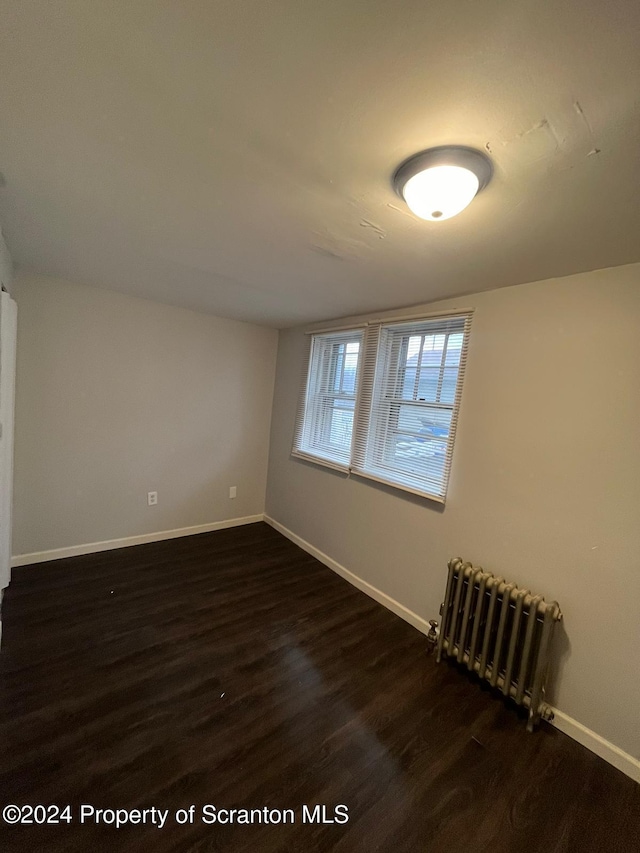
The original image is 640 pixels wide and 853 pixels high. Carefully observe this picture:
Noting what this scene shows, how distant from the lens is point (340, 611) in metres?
2.51

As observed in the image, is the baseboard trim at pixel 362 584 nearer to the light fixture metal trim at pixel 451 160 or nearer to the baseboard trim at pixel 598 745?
the baseboard trim at pixel 598 745

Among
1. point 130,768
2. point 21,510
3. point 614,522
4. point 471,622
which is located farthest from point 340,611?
point 21,510

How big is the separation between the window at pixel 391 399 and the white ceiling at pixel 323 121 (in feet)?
2.53

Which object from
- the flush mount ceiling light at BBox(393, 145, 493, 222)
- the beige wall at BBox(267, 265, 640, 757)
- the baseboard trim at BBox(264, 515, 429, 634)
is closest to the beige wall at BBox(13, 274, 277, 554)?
the baseboard trim at BBox(264, 515, 429, 634)

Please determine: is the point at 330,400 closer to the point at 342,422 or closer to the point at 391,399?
the point at 342,422

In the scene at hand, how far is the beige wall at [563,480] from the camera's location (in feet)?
5.13

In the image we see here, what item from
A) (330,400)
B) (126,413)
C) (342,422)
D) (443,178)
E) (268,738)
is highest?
(443,178)

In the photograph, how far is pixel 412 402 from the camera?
2.52 m

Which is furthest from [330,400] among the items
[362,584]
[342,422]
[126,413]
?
[126,413]

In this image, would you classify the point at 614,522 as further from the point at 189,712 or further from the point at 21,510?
the point at 21,510

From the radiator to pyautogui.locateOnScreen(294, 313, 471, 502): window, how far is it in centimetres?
56

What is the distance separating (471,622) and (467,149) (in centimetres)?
227

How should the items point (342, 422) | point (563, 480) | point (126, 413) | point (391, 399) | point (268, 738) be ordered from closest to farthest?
point (268, 738), point (563, 480), point (391, 399), point (126, 413), point (342, 422)

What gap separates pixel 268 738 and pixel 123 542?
2287 mm
